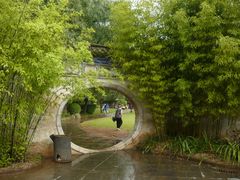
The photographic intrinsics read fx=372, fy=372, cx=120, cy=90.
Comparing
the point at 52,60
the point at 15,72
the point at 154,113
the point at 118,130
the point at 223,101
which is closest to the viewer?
the point at 52,60

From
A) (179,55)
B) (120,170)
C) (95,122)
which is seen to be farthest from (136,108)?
(95,122)

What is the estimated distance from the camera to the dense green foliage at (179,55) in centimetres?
989

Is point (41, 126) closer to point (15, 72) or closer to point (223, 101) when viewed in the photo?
point (15, 72)

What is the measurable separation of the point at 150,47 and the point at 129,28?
0.85 m

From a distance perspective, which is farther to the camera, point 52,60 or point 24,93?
point 24,93

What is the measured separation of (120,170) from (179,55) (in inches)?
159

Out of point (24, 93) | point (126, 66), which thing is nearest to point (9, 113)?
point (24, 93)

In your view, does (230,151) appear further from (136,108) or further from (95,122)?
(95,122)

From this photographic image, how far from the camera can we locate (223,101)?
405 inches

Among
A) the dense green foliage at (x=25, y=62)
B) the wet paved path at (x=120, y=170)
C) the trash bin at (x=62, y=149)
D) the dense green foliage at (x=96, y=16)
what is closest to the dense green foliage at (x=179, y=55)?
the wet paved path at (x=120, y=170)

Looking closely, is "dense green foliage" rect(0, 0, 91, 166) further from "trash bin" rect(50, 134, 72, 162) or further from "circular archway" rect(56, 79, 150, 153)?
"circular archway" rect(56, 79, 150, 153)

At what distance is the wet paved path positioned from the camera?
27.6 ft

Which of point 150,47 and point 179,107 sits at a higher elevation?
point 150,47

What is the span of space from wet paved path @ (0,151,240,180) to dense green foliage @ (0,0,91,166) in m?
0.97
